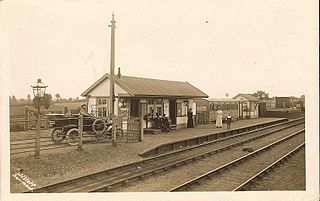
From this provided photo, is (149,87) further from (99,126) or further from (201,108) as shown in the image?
(201,108)

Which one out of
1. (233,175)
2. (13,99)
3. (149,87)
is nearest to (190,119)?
(149,87)

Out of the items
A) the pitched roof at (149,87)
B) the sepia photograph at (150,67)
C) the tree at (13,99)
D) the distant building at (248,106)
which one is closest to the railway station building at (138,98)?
the pitched roof at (149,87)

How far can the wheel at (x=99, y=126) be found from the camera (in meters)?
6.04

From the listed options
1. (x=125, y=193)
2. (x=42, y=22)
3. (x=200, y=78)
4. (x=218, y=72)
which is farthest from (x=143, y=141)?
(x=42, y=22)

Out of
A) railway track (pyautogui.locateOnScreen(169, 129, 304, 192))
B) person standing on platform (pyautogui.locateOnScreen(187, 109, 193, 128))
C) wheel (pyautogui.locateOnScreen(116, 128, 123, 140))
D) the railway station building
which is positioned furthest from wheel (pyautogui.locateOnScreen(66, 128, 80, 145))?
person standing on platform (pyautogui.locateOnScreen(187, 109, 193, 128))

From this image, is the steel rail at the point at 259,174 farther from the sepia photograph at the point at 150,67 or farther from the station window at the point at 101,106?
the station window at the point at 101,106

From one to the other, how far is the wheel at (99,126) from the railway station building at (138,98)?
1.01 meters

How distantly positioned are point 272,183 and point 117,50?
2662mm

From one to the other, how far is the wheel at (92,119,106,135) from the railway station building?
101cm

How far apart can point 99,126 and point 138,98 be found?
6.29ft

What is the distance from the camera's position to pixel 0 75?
3.45m

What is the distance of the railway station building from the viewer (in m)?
7.62

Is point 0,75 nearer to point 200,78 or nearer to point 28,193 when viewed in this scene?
point 28,193

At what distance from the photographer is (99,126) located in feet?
20.4
